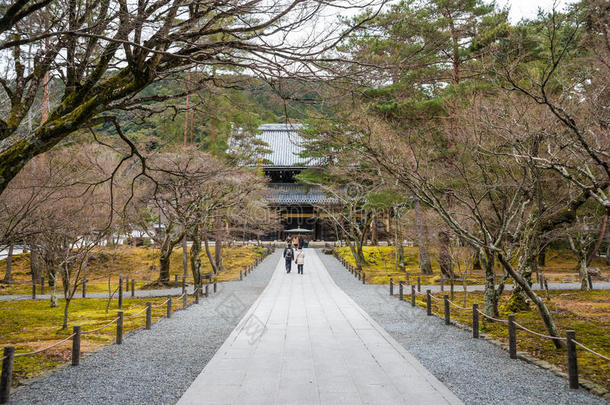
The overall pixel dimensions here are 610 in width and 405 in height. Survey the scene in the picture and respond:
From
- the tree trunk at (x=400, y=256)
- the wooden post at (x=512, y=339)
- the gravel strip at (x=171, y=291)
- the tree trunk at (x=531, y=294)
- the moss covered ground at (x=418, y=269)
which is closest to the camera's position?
the tree trunk at (x=531, y=294)

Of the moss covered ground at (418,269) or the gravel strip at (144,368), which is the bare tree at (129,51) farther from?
the moss covered ground at (418,269)

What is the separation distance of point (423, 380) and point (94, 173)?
45.4 ft

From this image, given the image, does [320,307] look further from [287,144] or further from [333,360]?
[287,144]

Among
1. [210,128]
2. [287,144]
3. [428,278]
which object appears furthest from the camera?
[287,144]

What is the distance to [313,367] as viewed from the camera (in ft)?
20.1

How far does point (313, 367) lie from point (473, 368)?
246cm

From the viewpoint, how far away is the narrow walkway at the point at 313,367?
489cm

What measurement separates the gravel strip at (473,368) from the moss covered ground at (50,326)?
6.04 meters

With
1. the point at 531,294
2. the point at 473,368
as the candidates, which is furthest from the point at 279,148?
the point at 473,368

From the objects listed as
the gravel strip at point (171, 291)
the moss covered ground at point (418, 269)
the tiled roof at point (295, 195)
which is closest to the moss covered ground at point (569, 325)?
the gravel strip at point (171, 291)

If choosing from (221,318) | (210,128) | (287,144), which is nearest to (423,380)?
(221,318)

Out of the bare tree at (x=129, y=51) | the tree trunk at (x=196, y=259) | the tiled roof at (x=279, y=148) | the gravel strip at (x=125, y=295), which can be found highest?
the tiled roof at (x=279, y=148)

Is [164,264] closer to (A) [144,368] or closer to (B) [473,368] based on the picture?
→ (A) [144,368]

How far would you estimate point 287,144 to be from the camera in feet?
140
